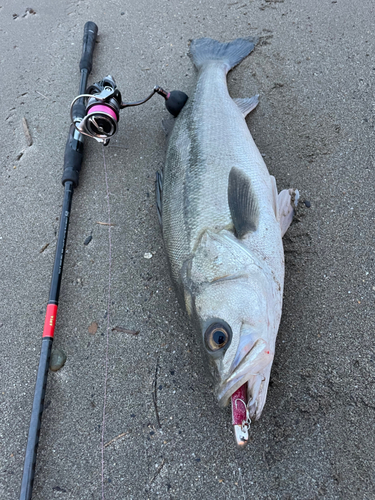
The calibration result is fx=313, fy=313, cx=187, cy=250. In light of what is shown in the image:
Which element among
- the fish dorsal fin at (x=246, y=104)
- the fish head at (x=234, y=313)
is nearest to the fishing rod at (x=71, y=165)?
the fish dorsal fin at (x=246, y=104)

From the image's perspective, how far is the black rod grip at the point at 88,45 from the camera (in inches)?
143

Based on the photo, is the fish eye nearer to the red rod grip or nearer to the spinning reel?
the red rod grip

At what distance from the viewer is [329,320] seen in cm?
220

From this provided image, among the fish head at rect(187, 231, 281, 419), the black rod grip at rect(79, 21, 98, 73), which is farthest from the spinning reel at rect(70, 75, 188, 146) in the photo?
the fish head at rect(187, 231, 281, 419)

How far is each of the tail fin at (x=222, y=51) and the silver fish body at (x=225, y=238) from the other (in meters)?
0.74

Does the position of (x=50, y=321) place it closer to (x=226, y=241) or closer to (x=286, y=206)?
(x=226, y=241)

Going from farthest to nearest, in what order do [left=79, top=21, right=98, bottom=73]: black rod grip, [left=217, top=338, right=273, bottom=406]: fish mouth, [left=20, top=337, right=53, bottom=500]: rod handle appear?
[left=79, top=21, right=98, bottom=73]: black rod grip, [left=20, top=337, right=53, bottom=500]: rod handle, [left=217, top=338, right=273, bottom=406]: fish mouth

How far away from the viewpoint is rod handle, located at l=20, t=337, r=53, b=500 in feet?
6.27

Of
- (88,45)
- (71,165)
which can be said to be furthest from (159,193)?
(88,45)

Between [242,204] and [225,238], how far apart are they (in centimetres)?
30

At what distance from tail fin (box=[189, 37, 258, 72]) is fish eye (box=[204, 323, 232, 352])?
2.83 meters

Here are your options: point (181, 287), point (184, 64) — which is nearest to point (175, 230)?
point (181, 287)

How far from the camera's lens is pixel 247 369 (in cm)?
166

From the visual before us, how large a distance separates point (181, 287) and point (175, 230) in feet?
1.37
